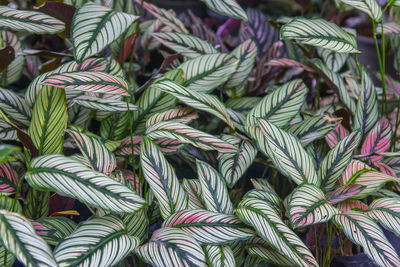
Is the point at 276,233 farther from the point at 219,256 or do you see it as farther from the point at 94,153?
the point at 94,153

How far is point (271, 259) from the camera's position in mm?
1029

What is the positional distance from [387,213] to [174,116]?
2.08 ft

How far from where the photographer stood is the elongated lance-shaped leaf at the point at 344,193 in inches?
41.3

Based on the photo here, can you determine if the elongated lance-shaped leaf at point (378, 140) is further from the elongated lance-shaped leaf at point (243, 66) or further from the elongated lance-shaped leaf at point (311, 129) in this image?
the elongated lance-shaped leaf at point (243, 66)

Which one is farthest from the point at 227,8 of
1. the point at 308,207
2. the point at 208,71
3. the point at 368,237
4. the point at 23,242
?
the point at 23,242

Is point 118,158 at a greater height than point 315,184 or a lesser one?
lesser

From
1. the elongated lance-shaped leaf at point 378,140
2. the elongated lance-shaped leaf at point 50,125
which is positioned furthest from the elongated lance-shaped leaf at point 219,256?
the elongated lance-shaped leaf at point 378,140

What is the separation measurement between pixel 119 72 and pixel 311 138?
24.5 inches

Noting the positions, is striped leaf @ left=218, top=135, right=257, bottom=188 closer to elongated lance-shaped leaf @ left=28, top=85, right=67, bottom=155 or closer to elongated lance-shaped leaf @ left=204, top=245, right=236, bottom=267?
elongated lance-shaped leaf @ left=204, top=245, right=236, bottom=267

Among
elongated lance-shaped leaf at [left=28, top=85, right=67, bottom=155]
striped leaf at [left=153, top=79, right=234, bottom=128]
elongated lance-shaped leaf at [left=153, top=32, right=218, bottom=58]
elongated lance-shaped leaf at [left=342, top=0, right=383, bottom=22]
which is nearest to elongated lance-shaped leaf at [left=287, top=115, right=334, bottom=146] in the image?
striped leaf at [left=153, top=79, right=234, bottom=128]

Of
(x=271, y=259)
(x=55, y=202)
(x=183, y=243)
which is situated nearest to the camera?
(x=183, y=243)

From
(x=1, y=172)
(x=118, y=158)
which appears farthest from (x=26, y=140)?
(x=118, y=158)

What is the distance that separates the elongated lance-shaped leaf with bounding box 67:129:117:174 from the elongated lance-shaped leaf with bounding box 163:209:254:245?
208 mm

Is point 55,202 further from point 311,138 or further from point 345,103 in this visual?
point 345,103
